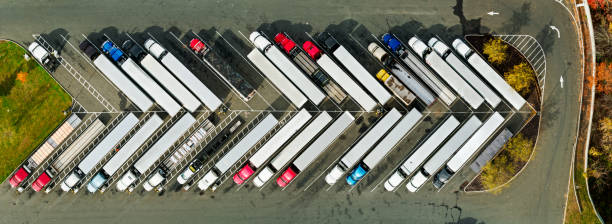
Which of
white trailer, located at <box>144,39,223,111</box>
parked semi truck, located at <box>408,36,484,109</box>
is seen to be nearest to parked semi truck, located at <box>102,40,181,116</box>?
white trailer, located at <box>144,39,223,111</box>

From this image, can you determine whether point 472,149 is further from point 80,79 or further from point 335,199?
point 80,79

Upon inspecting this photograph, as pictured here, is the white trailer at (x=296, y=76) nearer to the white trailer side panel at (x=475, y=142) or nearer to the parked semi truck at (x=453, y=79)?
the parked semi truck at (x=453, y=79)

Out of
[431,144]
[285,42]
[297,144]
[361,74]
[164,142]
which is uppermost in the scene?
[164,142]

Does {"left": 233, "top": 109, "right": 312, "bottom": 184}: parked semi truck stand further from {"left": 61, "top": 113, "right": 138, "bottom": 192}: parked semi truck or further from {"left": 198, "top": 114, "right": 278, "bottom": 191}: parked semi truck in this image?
{"left": 61, "top": 113, "right": 138, "bottom": 192}: parked semi truck

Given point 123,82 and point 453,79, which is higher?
point 123,82

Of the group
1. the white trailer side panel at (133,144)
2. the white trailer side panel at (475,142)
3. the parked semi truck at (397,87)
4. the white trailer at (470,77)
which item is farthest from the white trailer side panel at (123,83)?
the white trailer side panel at (475,142)

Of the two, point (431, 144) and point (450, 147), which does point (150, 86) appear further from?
point (450, 147)

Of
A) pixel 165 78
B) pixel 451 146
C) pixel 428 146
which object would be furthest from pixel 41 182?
pixel 451 146
